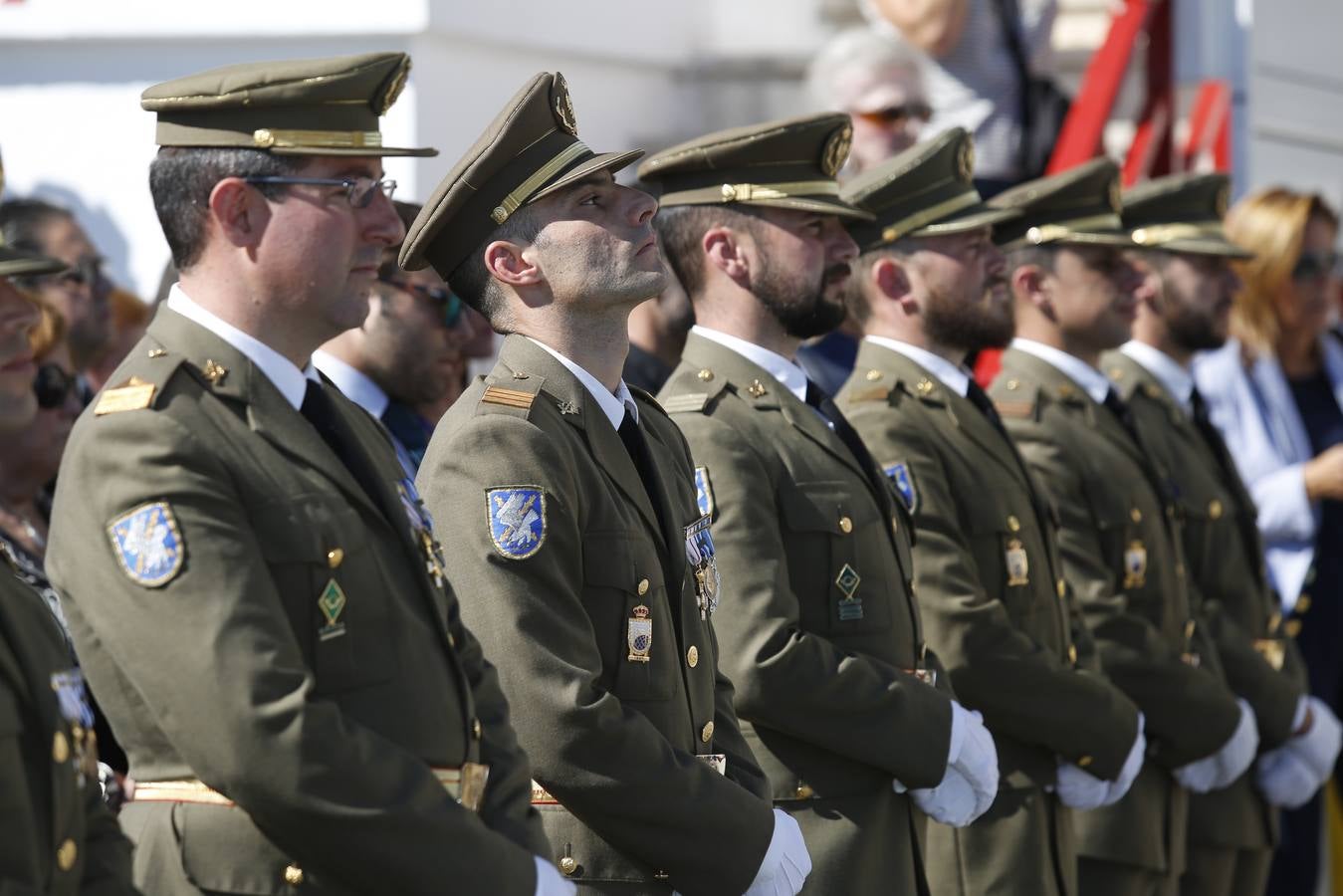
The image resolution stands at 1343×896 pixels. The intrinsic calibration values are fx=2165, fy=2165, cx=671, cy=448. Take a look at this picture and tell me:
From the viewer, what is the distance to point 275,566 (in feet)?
9.67

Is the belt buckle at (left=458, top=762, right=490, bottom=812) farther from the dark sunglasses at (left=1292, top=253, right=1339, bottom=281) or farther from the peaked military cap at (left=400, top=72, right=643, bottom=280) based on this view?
the dark sunglasses at (left=1292, top=253, right=1339, bottom=281)

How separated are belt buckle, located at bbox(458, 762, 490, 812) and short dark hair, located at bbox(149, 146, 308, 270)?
2.76ft

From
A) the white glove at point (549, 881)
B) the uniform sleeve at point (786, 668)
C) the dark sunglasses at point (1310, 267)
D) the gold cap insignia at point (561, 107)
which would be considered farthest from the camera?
the dark sunglasses at point (1310, 267)

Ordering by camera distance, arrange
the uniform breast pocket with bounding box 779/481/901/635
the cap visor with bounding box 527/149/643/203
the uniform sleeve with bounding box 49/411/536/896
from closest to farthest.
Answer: the uniform sleeve with bounding box 49/411/536/896 < the cap visor with bounding box 527/149/643/203 < the uniform breast pocket with bounding box 779/481/901/635

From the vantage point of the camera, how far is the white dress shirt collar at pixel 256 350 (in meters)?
3.10

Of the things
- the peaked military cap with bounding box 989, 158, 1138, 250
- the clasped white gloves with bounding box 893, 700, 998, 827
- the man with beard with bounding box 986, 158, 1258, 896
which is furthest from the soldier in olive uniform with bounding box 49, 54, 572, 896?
the peaked military cap with bounding box 989, 158, 1138, 250

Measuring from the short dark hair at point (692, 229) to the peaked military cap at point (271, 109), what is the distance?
5.09 ft

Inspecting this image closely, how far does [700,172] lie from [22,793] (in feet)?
8.03

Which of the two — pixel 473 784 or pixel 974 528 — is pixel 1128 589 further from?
pixel 473 784

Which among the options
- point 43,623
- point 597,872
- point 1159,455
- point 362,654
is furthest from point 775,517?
point 1159,455

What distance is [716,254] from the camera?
15.3ft

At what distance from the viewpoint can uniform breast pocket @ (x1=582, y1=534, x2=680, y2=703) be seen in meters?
3.59

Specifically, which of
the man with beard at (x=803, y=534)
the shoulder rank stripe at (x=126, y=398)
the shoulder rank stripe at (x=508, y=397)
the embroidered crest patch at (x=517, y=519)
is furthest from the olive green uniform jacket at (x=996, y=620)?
the shoulder rank stripe at (x=126, y=398)

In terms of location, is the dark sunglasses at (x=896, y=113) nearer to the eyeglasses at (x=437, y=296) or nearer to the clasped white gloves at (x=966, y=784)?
the eyeglasses at (x=437, y=296)
